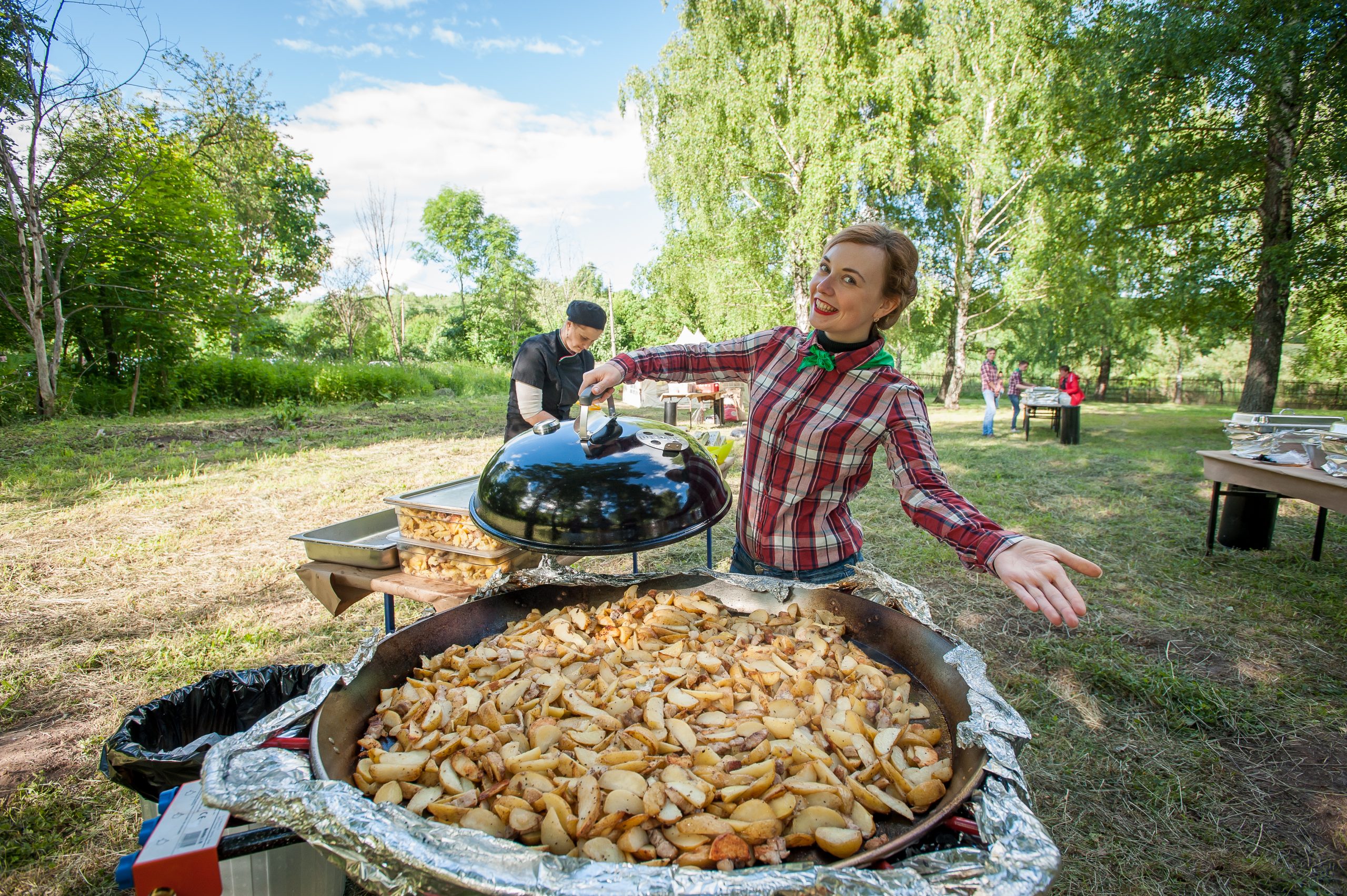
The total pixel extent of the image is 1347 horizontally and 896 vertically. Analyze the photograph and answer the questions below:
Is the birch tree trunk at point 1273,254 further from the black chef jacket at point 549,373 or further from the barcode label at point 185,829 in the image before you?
the barcode label at point 185,829

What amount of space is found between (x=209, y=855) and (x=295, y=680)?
1057 millimetres

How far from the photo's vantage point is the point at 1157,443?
11242 mm

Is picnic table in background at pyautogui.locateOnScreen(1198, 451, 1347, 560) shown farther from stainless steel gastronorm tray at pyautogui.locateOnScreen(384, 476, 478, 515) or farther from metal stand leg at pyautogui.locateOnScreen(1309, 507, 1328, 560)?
stainless steel gastronorm tray at pyautogui.locateOnScreen(384, 476, 478, 515)

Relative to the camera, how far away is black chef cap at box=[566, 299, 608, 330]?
135 inches

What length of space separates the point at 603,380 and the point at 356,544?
1966 mm

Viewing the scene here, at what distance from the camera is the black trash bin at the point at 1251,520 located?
16.4 ft

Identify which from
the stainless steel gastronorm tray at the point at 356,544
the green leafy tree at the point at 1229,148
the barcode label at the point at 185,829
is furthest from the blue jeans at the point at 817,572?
the green leafy tree at the point at 1229,148

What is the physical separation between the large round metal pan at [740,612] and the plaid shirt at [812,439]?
0.19 metres

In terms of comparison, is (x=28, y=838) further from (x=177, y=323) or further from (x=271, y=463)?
(x=177, y=323)

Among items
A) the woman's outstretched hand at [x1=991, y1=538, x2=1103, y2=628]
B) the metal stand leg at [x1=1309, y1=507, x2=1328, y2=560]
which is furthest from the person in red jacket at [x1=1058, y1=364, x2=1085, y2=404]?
the woman's outstretched hand at [x1=991, y1=538, x2=1103, y2=628]

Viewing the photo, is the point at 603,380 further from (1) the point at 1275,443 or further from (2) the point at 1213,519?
(2) the point at 1213,519

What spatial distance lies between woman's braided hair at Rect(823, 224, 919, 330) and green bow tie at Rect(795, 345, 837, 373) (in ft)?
0.77

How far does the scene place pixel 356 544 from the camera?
2754 millimetres

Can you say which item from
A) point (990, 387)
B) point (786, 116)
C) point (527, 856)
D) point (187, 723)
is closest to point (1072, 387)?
point (990, 387)
